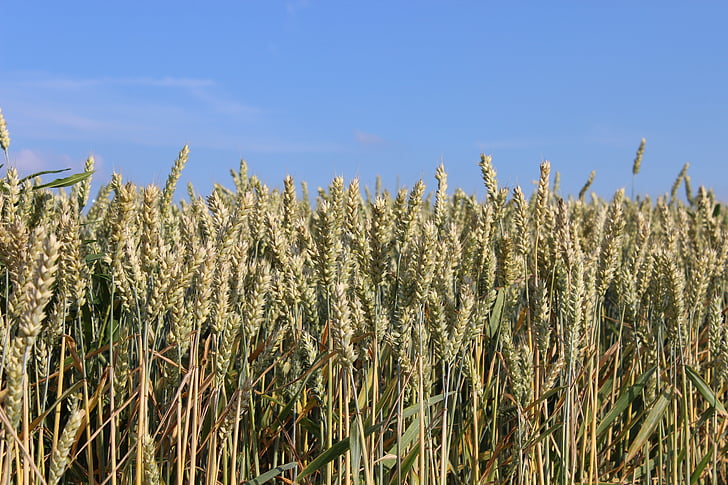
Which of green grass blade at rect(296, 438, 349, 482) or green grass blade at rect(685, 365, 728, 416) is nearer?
green grass blade at rect(296, 438, 349, 482)

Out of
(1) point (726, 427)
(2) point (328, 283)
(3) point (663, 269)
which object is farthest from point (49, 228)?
(1) point (726, 427)

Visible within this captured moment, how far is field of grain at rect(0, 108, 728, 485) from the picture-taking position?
5.64 feet

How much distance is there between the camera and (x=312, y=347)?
2.02m

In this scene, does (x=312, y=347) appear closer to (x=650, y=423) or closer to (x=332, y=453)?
(x=332, y=453)

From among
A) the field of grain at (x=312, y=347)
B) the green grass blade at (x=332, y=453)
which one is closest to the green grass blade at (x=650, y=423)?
the field of grain at (x=312, y=347)

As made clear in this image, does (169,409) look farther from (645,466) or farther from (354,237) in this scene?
(645,466)

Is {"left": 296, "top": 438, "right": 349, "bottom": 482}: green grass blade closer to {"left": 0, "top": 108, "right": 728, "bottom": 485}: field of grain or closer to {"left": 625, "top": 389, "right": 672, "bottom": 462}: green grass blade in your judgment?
{"left": 0, "top": 108, "right": 728, "bottom": 485}: field of grain

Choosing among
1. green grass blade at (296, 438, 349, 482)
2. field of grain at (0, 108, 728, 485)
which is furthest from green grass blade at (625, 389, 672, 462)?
green grass blade at (296, 438, 349, 482)

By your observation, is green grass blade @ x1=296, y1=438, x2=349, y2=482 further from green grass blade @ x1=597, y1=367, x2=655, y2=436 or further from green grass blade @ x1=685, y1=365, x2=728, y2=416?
green grass blade @ x1=685, y1=365, x2=728, y2=416

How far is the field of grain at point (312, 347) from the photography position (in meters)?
1.72

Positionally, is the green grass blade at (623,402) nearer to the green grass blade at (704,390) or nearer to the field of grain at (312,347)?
the field of grain at (312,347)

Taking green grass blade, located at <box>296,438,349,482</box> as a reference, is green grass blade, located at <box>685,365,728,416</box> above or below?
above

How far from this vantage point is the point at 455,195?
4.86 metres

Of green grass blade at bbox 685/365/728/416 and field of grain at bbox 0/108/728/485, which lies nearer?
field of grain at bbox 0/108/728/485
